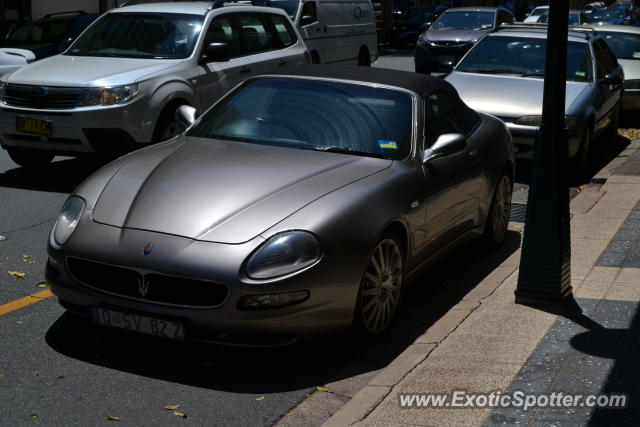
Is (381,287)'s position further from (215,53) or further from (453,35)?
(453,35)

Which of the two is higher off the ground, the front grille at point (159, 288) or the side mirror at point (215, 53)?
the side mirror at point (215, 53)

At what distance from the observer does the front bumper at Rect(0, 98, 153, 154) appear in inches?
392

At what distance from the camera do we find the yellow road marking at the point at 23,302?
619cm

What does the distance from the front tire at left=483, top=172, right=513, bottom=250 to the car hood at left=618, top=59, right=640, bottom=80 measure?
29.0 feet

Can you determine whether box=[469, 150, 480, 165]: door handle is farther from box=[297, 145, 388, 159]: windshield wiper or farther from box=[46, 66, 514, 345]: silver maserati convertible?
box=[297, 145, 388, 159]: windshield wiper

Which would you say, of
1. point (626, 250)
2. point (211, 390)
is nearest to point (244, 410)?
A: point (211, 390)

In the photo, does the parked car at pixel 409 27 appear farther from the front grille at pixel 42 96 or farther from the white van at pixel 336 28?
the front grille at pixel 42 96

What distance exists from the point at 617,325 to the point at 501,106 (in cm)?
578

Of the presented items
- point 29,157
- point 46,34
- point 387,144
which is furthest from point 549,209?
point 46,34

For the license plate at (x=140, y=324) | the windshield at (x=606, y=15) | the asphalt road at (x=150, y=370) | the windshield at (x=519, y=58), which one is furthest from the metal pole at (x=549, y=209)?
the windshield at (x=606, y=15)

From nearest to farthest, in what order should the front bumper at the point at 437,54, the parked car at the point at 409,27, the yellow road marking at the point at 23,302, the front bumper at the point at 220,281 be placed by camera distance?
the front bumper at the point at 220,281 < the yellow road marking at the point at 23,302 < the front bumper at the point at 437,54 < the parked car at the point at 409,27

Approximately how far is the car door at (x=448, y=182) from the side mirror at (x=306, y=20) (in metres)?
12.5

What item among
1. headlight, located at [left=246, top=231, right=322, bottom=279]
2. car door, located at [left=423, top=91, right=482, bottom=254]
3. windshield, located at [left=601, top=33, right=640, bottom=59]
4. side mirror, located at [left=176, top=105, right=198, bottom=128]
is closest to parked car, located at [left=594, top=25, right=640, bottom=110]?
windshield, located at [left=601, top=33, right=640, bottom=59]

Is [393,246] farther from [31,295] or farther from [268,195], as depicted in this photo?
[31,295]
